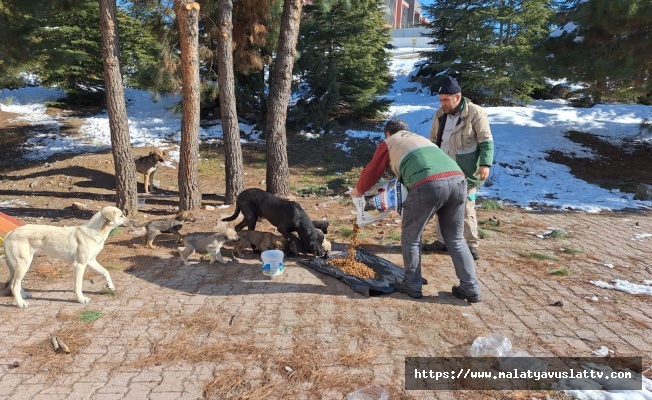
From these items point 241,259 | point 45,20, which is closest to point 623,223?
point 241,259

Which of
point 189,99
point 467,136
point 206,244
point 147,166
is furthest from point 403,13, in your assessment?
point 206,244

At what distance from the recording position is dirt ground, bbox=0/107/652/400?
3068mm

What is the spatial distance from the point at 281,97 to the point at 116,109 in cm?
342

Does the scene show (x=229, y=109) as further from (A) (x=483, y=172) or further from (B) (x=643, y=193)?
(B) (x=643, y=193)

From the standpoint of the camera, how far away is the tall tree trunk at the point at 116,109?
7852 millimetres

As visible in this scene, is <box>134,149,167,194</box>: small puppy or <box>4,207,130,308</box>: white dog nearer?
<box>4,207,130,308</box>: white dog

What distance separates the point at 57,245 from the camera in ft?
13.7

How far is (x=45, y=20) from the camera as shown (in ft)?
36.4

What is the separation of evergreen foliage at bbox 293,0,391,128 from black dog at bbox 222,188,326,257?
10628 millimetres

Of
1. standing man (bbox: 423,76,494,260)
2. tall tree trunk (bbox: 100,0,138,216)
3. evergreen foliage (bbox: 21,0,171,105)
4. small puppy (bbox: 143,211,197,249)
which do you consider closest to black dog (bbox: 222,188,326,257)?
small puppy (bbox: 143,211,197,249)

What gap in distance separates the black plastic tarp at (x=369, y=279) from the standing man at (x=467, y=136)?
Result: 2.57ft

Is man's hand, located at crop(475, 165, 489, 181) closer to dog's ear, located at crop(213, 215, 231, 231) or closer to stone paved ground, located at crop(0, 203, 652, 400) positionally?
stone paved ground, located at crop(0, 203, 652, 400)

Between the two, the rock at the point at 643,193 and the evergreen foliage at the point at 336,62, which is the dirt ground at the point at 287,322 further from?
the evergreen foliage at the point at 336,62

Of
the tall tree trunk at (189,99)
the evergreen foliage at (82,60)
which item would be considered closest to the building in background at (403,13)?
the evergreen foliage at (82,60)
